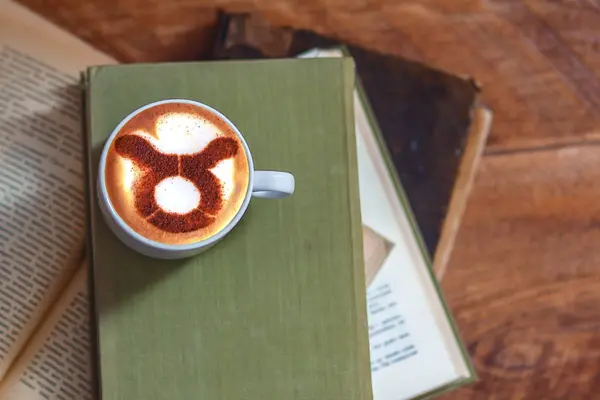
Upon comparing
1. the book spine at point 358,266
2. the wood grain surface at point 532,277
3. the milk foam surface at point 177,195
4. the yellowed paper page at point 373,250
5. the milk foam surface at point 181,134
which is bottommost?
the wood grain surface at point 532,277

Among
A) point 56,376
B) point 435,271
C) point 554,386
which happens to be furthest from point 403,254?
point 56,376

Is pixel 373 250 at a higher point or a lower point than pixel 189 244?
lower

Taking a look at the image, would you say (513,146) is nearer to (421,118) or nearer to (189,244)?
(421,118)

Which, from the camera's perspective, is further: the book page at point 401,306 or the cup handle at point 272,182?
the book page at point 401,306

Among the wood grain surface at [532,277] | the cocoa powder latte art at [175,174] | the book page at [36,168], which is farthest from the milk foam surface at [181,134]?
the wood grain surface at [532,277]

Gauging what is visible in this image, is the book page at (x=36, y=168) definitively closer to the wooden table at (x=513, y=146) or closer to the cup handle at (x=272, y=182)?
the wooden table at (x=513, y=146)

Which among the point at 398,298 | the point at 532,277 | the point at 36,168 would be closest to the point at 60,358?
the point at 36,168

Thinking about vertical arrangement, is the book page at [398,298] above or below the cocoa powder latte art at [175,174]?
below
